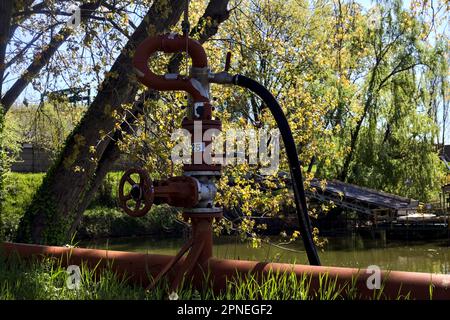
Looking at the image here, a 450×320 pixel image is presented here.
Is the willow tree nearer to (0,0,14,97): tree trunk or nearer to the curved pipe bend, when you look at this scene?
(0,0,14,97): tree trunk

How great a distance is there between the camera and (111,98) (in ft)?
19.4

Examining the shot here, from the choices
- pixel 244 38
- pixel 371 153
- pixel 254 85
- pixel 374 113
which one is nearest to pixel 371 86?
pixel 374 113

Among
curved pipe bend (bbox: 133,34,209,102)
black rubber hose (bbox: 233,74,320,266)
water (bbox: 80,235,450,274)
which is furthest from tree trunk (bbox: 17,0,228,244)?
water (bbox: 80,235,450,274)

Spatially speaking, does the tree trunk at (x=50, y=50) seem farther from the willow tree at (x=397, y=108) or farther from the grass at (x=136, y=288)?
the willow tree at (x=397, y=108)

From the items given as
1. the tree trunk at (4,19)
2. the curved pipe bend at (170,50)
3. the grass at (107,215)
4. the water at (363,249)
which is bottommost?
the water at (363,249)

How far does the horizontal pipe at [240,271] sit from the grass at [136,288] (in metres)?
0.03

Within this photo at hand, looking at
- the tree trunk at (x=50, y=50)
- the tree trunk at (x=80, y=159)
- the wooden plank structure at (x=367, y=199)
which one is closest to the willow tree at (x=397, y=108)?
the wooden plank structure at (x=367, y=199)

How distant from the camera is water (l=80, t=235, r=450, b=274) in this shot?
57.4 ft

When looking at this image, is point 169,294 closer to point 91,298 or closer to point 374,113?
point 91,298

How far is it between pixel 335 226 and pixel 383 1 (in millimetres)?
9886

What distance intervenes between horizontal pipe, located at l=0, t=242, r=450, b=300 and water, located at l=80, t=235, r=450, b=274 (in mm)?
12422

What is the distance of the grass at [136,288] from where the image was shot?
2.28 metres

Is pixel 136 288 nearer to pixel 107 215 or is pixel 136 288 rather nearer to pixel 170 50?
pixel 170 50

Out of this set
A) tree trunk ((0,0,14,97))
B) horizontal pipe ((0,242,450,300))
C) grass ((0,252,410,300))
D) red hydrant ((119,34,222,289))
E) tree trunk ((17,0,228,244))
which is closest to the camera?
horizontal pipe ((0,242,450,300))
